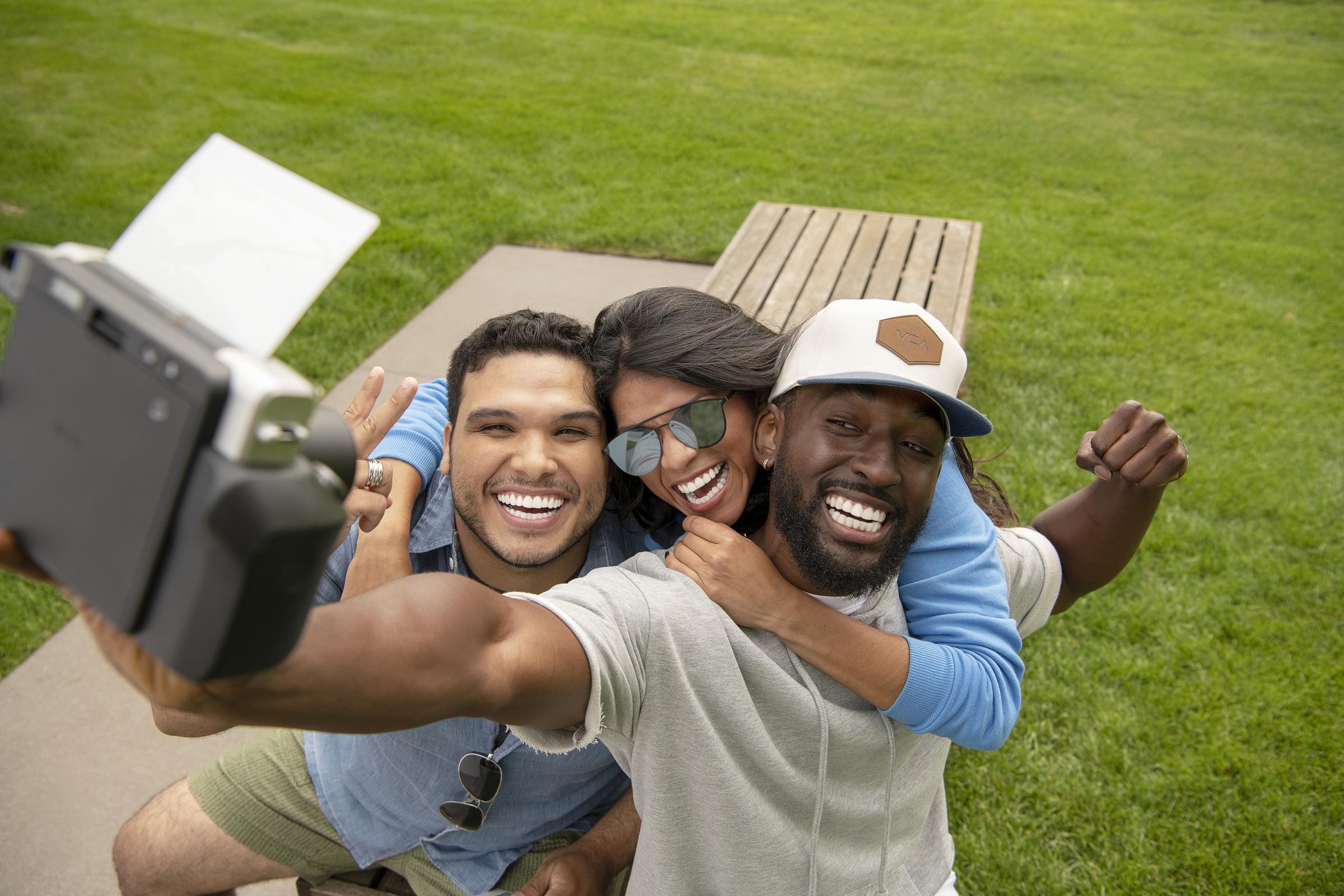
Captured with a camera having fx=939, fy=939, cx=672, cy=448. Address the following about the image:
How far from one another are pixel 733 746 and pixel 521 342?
45.0 inches

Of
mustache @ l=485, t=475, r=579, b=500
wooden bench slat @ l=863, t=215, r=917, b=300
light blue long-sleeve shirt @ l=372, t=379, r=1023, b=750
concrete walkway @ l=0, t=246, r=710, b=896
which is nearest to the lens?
light blue long-sleeve shirt @ l=372, t=379, r=1023, b=750

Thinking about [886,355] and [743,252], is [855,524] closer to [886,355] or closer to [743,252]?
[886,355]

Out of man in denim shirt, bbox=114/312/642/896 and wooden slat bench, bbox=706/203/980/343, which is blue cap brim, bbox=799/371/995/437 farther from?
wooden slat bench, bbox=706/203/980/343

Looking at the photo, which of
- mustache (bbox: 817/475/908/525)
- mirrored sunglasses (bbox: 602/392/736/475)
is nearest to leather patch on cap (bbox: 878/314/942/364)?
mustache (bbox: 817/475/908/525)

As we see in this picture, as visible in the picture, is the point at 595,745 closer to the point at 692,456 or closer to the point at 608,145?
the point at 692,456

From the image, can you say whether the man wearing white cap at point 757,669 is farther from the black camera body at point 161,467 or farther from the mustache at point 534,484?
the mustache at point 534,484

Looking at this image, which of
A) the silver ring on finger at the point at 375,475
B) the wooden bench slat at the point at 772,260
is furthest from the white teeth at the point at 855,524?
the wooden bench slat at the point at 772,260

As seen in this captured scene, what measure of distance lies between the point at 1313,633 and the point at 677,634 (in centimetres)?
333

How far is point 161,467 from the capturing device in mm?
806

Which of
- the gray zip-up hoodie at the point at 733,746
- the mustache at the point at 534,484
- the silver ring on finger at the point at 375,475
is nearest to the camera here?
the gray zip-up hoodie at the point at 733,746

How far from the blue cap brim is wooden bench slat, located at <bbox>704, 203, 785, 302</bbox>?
6.11 feet

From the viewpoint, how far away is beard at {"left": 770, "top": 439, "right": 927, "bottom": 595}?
1951 mm

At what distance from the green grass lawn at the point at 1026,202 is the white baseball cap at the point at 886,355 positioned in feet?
5.71

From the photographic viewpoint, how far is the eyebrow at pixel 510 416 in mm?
2213
